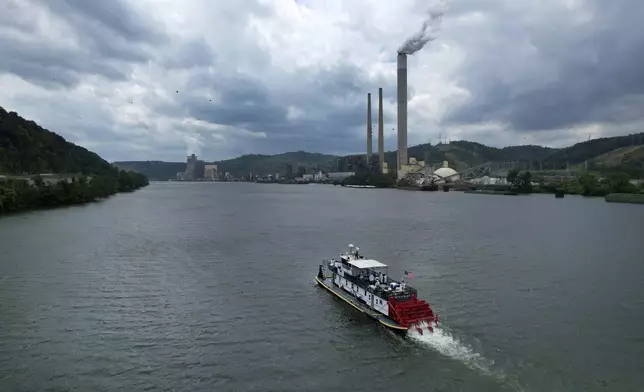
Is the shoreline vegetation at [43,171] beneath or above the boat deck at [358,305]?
above

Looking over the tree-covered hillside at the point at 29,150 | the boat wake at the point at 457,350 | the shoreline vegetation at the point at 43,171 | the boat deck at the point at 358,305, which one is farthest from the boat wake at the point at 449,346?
the tree-covered hillside at the point at 29,150

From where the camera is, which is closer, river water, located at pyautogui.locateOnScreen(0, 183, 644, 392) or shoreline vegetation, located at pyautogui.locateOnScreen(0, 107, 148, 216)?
river water, located at pyautogui.locateOnScreen(0, 183, 644, 392)

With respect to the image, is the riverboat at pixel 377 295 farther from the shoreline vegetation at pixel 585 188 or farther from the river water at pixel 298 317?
the shoreline vegetation at pixel 585 188

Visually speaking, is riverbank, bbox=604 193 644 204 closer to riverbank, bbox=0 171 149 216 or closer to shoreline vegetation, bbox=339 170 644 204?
shoreline vegetation, bbox=339 170 644 204

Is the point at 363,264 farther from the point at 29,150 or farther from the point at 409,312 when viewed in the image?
the point at 29,150

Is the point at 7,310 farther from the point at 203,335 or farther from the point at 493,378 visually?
the point at 493,378

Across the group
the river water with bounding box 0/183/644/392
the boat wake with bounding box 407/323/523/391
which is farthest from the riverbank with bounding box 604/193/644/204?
the boat wake with bounding box 407/323/523/391

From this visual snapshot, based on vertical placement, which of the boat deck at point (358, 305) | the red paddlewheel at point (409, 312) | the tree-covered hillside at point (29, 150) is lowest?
the boat deck at point (358, 305)
